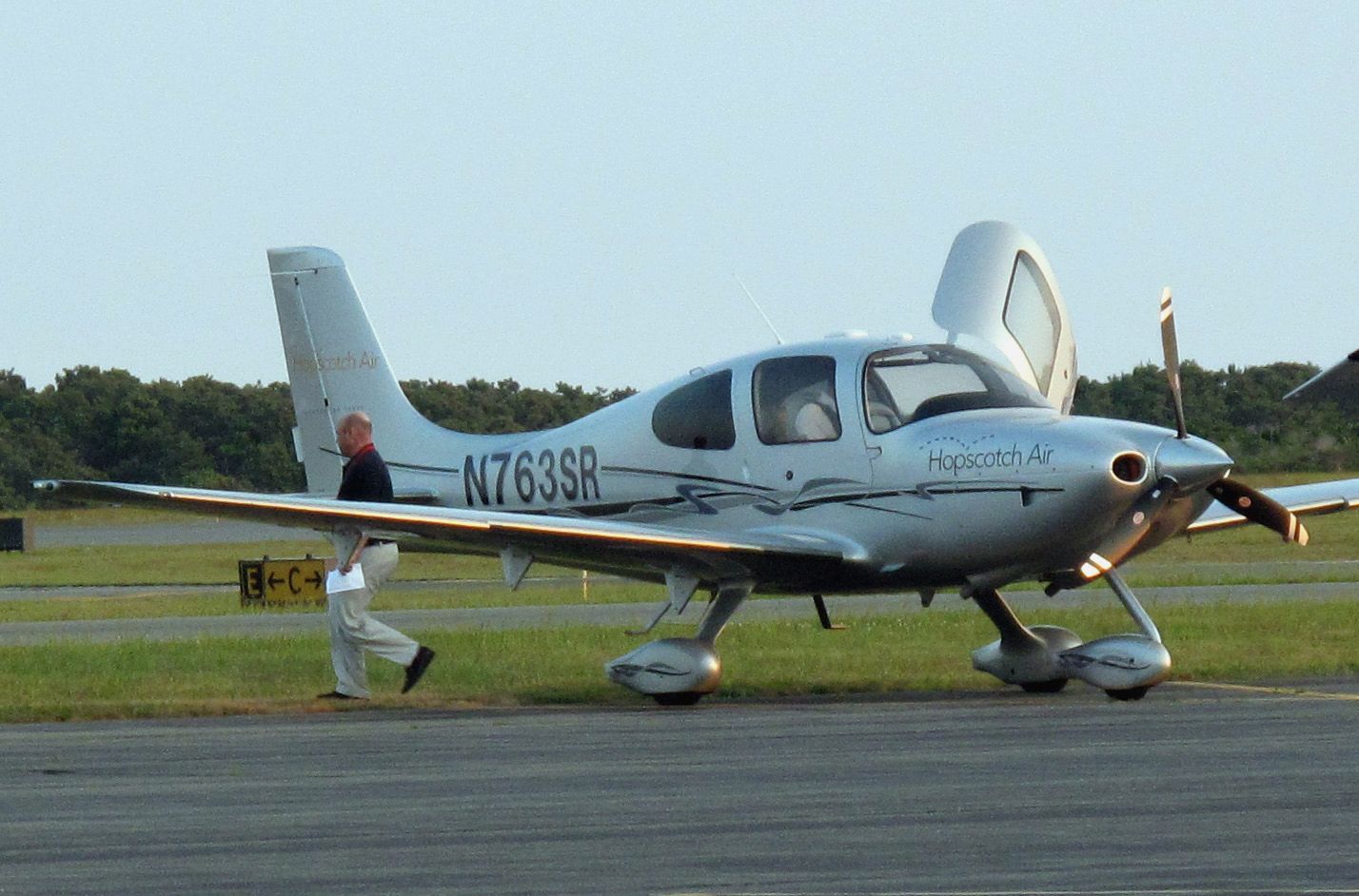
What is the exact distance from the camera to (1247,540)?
42.5m

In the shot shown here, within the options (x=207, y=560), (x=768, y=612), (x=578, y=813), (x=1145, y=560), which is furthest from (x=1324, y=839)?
(x=207, y=560)

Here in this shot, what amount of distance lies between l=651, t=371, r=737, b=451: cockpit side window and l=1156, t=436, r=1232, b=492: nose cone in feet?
9.64

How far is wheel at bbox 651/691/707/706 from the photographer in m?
13.0

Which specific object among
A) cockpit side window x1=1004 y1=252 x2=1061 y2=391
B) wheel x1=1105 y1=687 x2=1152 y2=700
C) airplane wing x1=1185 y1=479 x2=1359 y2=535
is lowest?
wheel x1=1105 y1=687 x2=1152 y2=700

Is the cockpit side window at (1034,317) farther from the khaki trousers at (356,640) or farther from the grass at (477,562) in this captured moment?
the grass at (477,562)

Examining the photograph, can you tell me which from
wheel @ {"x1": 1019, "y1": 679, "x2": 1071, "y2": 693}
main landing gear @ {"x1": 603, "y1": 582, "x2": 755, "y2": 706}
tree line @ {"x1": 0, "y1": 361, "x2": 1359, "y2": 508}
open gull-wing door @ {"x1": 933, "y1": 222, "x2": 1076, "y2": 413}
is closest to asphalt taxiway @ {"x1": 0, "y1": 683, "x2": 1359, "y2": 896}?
main landing gear @ {"x1": 603, "y1": 582, "x2": 755, "y2": 706}

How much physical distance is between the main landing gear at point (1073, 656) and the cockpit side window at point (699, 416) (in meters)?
1.94

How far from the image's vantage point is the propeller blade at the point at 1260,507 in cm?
1290

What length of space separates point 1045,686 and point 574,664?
3722mm

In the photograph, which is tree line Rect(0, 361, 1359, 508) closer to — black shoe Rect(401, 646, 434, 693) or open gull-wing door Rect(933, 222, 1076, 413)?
open gull-wing door Rect(933, 222, 1076, 413)

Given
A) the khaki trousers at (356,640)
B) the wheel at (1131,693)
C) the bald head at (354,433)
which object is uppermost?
the bald head at (354,433)

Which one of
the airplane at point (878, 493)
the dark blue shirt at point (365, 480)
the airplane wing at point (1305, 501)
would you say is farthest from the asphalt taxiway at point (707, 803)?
the airplane wing at point (1305, 501)

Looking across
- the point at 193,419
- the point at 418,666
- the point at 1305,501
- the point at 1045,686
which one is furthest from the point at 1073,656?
the point at 193,419

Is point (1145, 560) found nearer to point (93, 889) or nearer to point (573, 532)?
point (573, 532)
